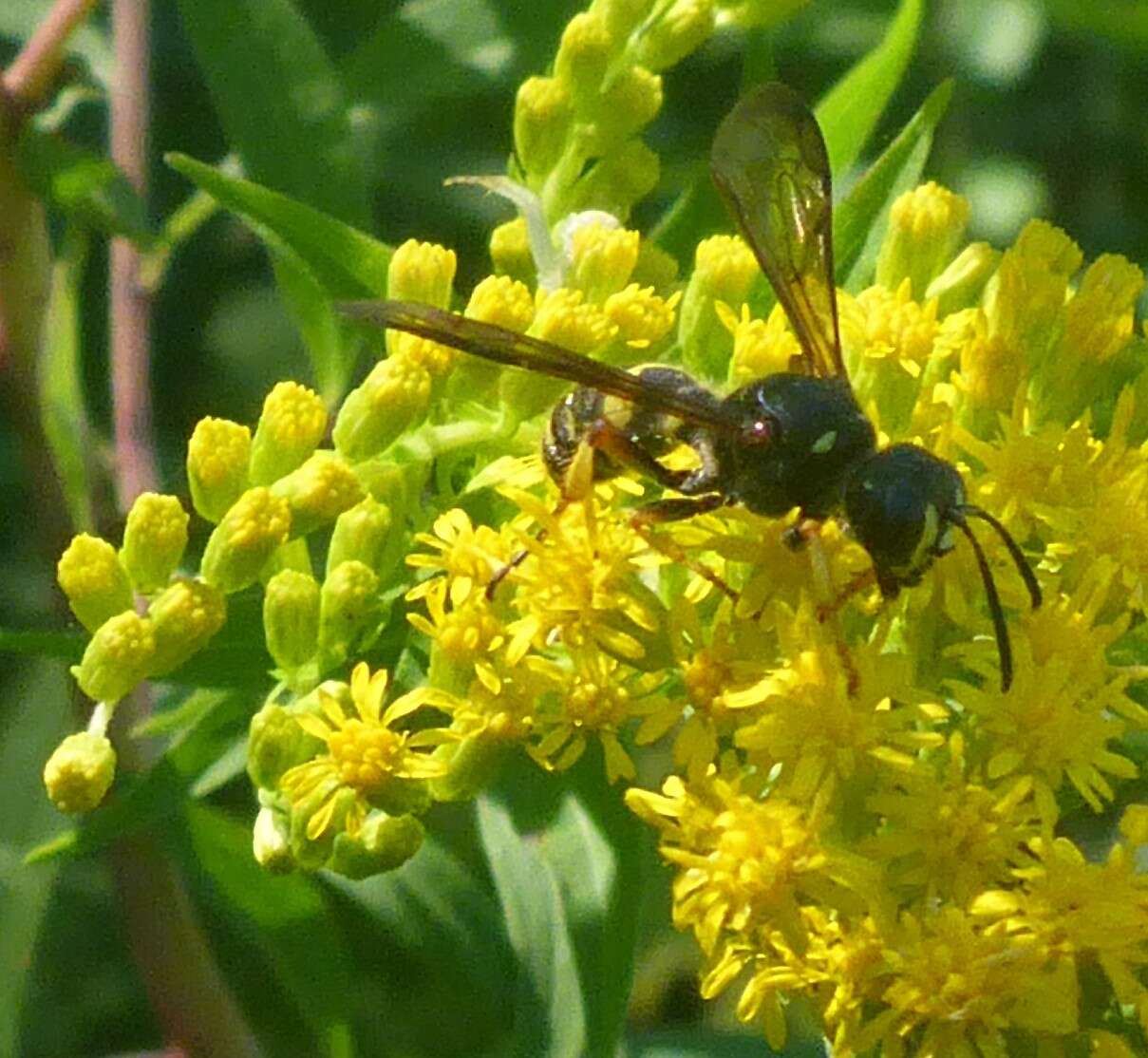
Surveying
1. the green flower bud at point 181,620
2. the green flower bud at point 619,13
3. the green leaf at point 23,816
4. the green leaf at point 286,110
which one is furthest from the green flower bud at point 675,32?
the green leaf at point 23,816

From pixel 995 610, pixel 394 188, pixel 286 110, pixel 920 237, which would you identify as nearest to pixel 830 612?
pixel 995 610

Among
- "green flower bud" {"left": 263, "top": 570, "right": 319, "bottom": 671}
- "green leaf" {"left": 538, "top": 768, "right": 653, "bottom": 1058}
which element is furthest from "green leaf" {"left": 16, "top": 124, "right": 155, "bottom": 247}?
"green leaf" {"left": 538, "top": 768, "right": 653, "bottom": 1058}

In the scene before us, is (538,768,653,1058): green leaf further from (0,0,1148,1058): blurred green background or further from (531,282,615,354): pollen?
(0,0,1148,1058): blurred green background

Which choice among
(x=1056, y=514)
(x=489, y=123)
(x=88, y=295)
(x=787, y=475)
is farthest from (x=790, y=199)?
(x=88, y=295)

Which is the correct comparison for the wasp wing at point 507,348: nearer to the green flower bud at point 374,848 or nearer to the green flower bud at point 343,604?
the green flower bud at point 343,604

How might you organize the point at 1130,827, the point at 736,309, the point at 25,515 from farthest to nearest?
1. the point at 25,515
2. the point at 736,309
3. the point at 1130,827

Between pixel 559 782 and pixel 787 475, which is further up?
pixel 787 475

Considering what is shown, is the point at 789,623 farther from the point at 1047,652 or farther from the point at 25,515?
the point at 25,515
